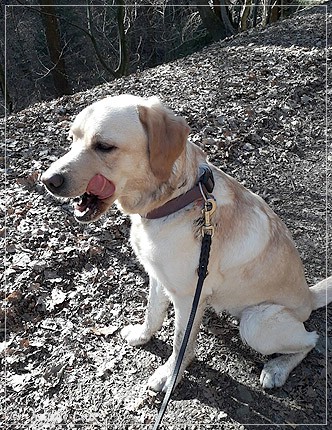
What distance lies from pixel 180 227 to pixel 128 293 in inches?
59.5

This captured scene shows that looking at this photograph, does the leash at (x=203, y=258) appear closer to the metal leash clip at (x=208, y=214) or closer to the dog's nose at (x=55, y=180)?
the metal leash clip at (x=208, y=214)

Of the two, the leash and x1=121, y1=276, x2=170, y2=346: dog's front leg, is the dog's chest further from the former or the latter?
x1=121, y1=276, x2=170, y2=346: dog's front leg

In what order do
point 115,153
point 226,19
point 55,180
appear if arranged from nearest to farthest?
point 55,180, point 115,153, point 226,19

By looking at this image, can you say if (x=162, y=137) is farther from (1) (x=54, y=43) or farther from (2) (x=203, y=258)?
(1) (x=54, y=43)

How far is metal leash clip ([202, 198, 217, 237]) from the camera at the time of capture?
2521 mm

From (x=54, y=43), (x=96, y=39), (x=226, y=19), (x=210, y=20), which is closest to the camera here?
(x=54, y=43)

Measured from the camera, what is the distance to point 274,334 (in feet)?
9.43

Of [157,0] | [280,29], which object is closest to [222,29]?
[157,0]

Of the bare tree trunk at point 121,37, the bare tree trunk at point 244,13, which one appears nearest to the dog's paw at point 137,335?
the bare tree trunk at point 121,37

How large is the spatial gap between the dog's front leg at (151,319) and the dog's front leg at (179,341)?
0.97 ft

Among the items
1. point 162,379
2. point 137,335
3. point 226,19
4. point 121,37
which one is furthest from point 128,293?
point 226,19

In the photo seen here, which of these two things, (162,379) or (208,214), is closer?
(208,214)

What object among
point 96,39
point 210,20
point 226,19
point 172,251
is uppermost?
point 172,251

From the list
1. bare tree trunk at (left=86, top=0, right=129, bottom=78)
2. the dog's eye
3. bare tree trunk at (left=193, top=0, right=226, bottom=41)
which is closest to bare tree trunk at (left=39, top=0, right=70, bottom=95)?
bare tree trunk at (left=86, top=0, right=129, bottom=78)
